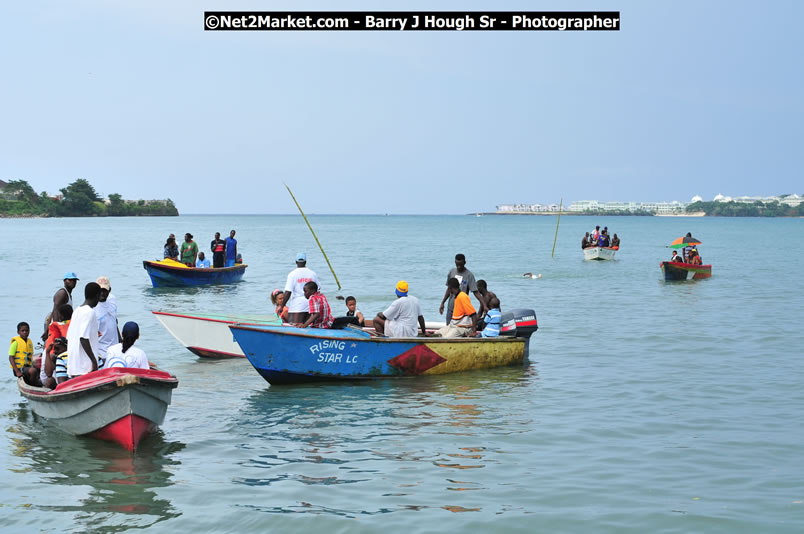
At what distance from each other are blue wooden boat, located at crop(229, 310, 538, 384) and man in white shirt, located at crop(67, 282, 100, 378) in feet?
10.6

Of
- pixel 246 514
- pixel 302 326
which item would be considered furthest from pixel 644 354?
pixel 246 514

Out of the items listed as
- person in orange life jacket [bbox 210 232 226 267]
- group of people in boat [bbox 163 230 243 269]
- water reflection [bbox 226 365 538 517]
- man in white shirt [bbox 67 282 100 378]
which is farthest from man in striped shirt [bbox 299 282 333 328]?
person in orange life jacket [bbox 210 232 226 267]

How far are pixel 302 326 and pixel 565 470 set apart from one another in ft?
18.7

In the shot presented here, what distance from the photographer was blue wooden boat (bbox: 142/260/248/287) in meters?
29.4

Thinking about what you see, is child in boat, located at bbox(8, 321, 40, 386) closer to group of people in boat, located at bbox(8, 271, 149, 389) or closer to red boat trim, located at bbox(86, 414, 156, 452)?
group of people in boat, located at bbox(8, 271, 149, 389)

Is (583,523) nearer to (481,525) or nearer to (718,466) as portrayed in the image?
(481,525)

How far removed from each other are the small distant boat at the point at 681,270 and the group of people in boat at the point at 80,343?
26.9 metres

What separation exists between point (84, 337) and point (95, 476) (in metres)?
1.71

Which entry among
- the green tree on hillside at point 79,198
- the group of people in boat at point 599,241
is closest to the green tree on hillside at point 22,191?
the green tree on hillside at point 79,198

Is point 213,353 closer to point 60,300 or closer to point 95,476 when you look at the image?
point 60,300

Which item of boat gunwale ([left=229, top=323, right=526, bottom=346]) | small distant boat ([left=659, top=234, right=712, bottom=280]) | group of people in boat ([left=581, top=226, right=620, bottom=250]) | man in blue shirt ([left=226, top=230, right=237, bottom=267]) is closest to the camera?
boat gunwale ([left=229, top=323, right=526, bottom=346])

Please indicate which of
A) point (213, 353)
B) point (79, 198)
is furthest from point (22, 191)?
point (213, 353)

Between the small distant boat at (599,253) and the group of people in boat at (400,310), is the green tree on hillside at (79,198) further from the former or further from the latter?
the group of people in boat at (400,310)

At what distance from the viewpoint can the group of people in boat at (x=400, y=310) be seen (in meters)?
13.7
